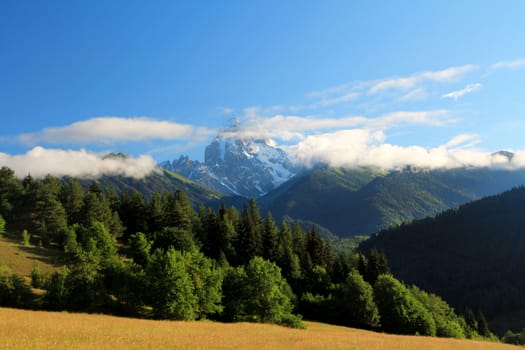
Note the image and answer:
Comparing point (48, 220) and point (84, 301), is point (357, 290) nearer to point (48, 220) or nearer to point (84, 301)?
point (84, 301)

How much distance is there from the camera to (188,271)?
58.2m

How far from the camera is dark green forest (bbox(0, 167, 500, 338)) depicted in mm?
53656

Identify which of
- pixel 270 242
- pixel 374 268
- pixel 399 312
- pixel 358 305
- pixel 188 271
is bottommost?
pixel 399 312

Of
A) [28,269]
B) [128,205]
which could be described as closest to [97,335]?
[28,269]

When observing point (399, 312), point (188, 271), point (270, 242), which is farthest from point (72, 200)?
point (399, 312)

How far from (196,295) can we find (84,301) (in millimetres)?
15314

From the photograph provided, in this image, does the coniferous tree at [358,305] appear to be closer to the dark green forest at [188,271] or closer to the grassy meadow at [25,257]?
the dark green forest at [188,271]

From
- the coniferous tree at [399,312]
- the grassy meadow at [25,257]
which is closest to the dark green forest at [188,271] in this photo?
the coniferous tree at [399,312]

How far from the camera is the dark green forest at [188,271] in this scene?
5366cm

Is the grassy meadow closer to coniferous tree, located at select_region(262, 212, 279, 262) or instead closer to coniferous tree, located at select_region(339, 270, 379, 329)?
coniferous tree, located at select_region(262, 212, 279, 262)

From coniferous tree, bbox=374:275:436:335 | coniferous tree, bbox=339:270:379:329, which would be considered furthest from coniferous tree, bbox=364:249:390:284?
coniferous tree, bbox=339:270:379:329

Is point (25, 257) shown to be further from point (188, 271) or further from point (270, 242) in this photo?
point (270, 242)

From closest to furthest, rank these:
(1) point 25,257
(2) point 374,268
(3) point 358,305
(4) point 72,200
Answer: (1) point 25,257
(3) point 358,305
(2) point 374,268
(4) point 72,200

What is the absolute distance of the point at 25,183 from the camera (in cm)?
12219
